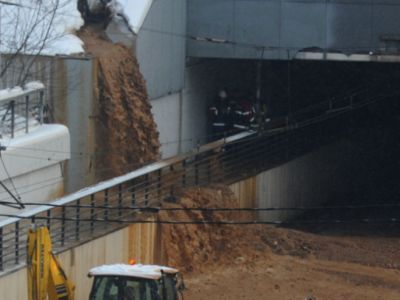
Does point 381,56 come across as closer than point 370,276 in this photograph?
No

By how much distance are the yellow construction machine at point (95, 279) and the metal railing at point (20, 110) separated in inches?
227

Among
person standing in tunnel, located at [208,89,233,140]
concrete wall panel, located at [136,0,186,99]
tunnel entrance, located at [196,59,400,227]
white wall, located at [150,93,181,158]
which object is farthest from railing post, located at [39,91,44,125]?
tunnel entrance, located at [196,59,400,227]

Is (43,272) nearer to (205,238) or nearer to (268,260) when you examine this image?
(205,238)

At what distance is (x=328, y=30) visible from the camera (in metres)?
31.6

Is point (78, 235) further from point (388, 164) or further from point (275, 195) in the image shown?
point (388, 164)

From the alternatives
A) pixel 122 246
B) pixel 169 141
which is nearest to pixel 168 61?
pixel 169 141

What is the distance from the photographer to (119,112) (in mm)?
27156

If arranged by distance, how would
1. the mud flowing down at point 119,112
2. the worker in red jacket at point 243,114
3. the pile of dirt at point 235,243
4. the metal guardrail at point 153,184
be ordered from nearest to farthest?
the metal guardrail at point 153,184
the pile of dirt at point 235,243
the mud flowing down at point 119,112
the worker in red jacket at point 243,114

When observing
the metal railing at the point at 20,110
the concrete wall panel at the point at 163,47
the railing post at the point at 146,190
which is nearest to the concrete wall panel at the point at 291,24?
the concrete wall panel at the point at 163,47

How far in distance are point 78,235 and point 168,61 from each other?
1031cm

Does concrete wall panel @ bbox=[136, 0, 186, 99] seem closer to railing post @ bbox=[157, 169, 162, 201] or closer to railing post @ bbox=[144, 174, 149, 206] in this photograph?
railing post @ bbox=[157, 169, 162, 201]

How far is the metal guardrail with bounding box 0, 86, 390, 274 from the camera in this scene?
20.5 meters

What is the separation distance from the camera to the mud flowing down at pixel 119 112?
88.1ft

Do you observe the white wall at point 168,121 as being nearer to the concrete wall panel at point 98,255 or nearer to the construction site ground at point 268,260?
the construction site ground at point 268,260
